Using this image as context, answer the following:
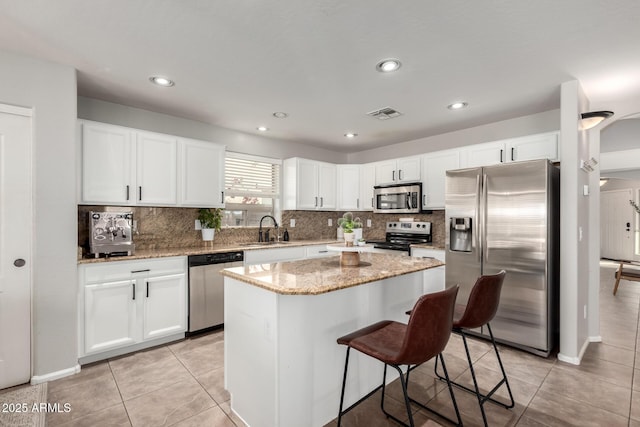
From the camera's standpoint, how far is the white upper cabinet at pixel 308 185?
15.7ft

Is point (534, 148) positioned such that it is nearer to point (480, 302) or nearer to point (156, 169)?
point (480, 302)

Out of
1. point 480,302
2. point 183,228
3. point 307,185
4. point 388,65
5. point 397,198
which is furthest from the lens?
point 307,185

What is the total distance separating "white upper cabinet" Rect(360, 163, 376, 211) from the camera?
5184mm

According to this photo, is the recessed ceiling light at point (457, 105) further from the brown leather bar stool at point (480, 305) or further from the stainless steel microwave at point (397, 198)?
the brown leather bar stool at point (480, 305)

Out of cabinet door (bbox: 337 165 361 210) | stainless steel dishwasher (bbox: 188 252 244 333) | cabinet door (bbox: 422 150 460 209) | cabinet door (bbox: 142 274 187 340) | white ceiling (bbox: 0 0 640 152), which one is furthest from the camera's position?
cabinet door (bbox: 337 165 361 210)

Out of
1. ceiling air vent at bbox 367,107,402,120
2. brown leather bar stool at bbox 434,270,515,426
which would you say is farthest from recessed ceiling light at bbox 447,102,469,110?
brown leather bar stool at bbox 434,270,515,426

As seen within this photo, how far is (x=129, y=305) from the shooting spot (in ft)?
9.57

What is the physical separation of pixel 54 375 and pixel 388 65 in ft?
12.1

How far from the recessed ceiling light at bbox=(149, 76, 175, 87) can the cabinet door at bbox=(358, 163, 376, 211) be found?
3293 mm

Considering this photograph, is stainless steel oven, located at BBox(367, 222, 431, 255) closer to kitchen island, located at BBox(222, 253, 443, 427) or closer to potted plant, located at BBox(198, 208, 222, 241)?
kitchen island, located at BBox(222, 253, 443, 427)

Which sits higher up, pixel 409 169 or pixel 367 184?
pixel 409 169

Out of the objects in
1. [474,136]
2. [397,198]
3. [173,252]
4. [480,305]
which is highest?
[474,136]

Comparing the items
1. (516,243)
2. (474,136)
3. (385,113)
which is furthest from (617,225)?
(385,113)

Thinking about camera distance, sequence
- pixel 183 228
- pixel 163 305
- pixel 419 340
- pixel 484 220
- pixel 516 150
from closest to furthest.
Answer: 1. pixel 419 340
2. pixel 163 305
3. pixel 484 220
4. pixel 516 150
5. pixel 183 228
